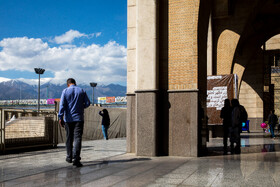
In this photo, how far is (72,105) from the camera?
6.68 meters

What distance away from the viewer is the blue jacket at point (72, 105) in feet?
21.7

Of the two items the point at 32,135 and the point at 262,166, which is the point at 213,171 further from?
the point at 32,135

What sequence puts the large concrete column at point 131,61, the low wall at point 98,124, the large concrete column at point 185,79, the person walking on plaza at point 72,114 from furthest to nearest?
the low wall at point 98,124, the large concrete column at point 131,61, the large concrete column at point 185,79, the person walking on plaza at point 72,114

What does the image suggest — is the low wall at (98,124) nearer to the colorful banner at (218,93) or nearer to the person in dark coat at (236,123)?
the colorful banner at (218,93)

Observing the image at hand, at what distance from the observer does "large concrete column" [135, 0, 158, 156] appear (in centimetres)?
789

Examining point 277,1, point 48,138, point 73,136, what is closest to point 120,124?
point 48,138

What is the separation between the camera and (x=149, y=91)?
311 inches

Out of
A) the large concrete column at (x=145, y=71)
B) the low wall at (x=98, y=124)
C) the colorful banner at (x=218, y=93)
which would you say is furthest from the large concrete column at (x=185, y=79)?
the low wall at (x=98, y=124)

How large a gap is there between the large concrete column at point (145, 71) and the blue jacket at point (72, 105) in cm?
175

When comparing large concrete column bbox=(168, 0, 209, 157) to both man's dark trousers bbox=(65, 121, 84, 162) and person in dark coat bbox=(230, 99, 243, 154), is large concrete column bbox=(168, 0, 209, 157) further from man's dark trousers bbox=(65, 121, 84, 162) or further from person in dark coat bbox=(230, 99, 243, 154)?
man's dark trousers bbox=(65, 121, 84, 162)

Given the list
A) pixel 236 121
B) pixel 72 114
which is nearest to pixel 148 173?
pixel 72 114

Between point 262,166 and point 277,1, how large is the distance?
53.6ft

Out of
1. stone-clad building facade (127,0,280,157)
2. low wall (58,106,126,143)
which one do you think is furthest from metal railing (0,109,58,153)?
low wall (58,106,126,143)

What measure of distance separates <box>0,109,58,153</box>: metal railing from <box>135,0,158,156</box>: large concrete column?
427 cm
